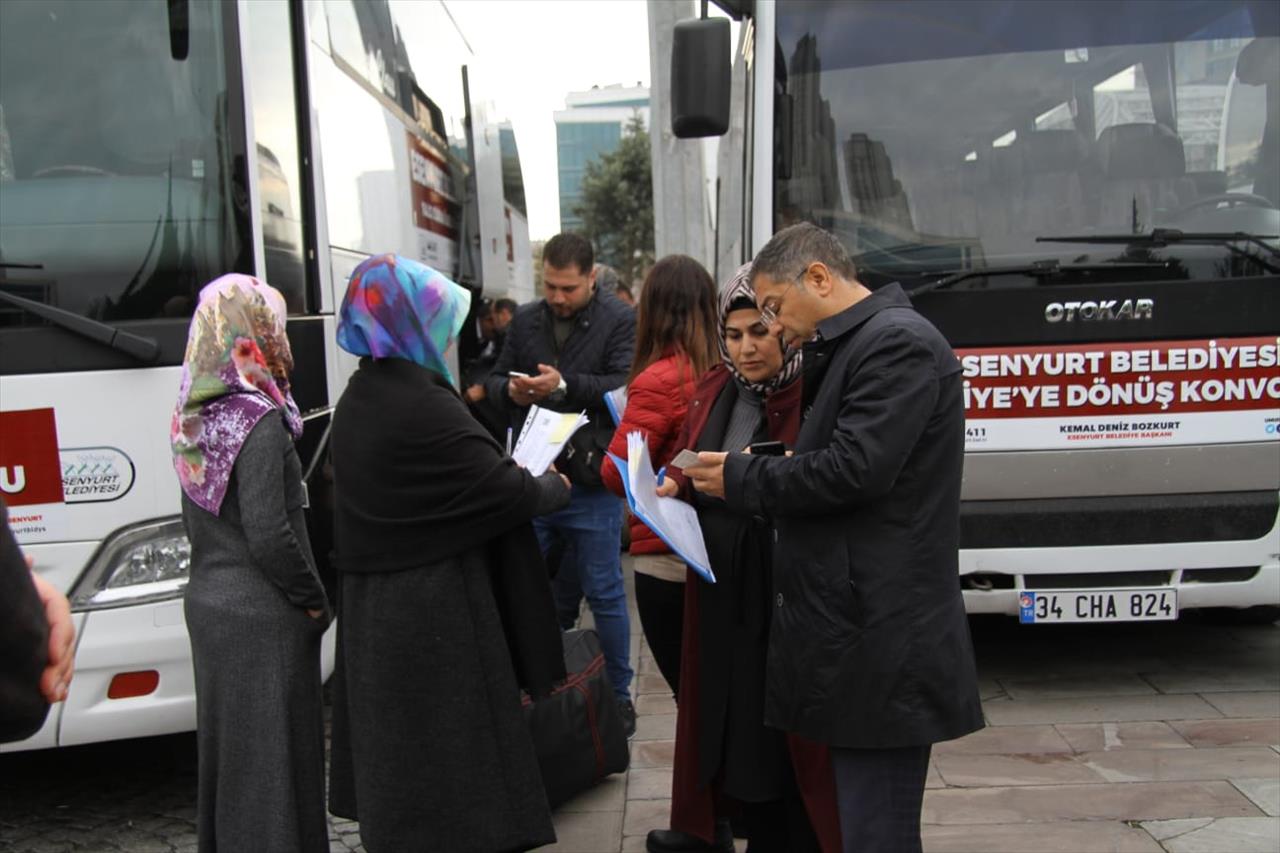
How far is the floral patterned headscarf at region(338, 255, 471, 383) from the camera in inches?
131

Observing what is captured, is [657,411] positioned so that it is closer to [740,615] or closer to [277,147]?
[740,615]

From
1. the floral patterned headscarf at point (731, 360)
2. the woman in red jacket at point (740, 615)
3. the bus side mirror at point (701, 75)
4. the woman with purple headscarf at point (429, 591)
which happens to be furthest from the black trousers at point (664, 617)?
the bus side mirror at point (701, 75)

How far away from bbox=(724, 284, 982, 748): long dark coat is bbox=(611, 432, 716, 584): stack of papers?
1.22 ft

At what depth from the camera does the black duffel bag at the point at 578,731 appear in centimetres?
423

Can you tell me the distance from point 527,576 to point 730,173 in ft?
14.2

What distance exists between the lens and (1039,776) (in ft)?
14.9

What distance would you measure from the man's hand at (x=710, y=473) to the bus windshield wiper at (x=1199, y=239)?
2595 mm

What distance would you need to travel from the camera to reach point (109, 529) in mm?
4086

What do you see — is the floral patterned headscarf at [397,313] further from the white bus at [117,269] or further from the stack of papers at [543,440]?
the white bus at [117,269]

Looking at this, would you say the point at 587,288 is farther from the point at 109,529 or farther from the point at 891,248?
the point at 109,529

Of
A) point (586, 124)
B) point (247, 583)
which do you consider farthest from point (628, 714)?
point (586, 124)

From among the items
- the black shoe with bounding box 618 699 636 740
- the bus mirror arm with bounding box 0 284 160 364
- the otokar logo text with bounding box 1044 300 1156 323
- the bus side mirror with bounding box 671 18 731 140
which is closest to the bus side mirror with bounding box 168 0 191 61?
the bus mirror arm with bounding box 0 284 160 364

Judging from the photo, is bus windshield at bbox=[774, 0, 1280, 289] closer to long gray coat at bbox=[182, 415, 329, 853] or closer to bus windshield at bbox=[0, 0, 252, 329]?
bus windshield at bbox=[0, 0, 252, 329]

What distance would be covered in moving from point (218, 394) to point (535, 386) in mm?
1720
